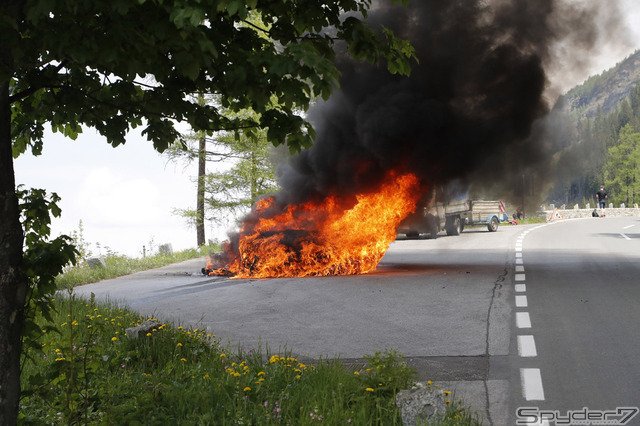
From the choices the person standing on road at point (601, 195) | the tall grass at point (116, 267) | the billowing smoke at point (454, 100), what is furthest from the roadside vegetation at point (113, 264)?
the person standing on road at point (601, 195)

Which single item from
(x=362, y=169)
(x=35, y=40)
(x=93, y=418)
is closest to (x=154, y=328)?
(x=93, y=418)

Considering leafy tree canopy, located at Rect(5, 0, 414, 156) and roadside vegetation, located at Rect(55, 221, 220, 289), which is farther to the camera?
roadside vegetation, located at Rect(55, 221, 220, 289)

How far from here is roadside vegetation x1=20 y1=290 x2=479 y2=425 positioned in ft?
13.8

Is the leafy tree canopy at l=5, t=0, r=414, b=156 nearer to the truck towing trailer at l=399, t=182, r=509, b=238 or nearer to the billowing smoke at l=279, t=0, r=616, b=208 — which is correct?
the billowing smoke at l=279, t=0, r=616, b=208

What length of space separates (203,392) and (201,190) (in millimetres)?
22301

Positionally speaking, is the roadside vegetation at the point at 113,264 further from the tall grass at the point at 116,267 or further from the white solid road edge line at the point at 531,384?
the white solid road edge line at the point at 531,384

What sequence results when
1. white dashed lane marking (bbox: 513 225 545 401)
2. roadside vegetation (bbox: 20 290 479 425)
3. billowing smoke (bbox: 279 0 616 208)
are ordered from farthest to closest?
billowing smoke (bbox: 279 0 616 208)
white dashed lane marking (bbox: 513 225 545 401)
roadside vegetation (bbox: 20 290 479 425)

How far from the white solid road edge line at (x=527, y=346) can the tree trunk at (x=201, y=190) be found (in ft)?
66.5

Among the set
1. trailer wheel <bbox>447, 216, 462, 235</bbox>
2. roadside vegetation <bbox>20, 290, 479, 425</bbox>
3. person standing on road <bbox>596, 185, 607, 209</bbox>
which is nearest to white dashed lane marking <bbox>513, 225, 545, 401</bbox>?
roadside vegetation <bbox>20, 290, 479, 425</bbox>

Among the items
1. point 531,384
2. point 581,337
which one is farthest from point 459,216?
point 531,384

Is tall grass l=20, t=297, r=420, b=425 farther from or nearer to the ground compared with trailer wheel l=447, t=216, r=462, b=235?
nearer to the ground

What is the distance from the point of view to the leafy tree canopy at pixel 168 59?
3277 mm

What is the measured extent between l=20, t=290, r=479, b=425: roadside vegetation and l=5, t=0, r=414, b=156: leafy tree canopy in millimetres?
1503

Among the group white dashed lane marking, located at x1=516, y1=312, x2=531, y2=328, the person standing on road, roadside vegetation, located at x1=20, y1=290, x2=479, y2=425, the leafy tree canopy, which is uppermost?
the person standing on road
